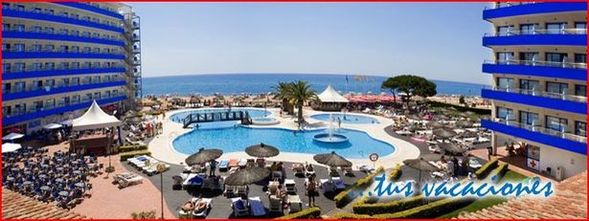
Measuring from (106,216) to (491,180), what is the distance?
23373 mm

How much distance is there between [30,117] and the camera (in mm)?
44406

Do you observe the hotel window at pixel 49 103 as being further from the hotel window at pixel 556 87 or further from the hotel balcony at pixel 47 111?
the hotel window at pixel 556 87

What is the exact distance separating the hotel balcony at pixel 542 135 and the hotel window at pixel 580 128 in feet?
1.42

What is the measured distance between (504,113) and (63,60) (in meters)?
50.9

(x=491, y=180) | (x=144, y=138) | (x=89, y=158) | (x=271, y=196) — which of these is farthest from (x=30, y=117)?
(x=491, y=180)

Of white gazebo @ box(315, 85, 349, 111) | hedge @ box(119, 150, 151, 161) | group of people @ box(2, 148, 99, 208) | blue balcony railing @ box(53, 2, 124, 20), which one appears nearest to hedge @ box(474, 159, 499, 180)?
group of people @ box(2, 148, 99, 208)

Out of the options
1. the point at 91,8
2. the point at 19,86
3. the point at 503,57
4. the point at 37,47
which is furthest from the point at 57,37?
the point at 503,57

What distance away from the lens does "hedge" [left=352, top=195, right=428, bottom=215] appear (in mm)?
20688

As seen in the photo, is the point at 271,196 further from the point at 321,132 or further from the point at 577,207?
the point at 321,132

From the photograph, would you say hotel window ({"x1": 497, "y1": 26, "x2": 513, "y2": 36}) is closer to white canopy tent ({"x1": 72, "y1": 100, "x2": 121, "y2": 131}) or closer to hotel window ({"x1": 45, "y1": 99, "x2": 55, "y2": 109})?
white canopy tent ({"x1": 72, "y1": 100, "x2": 121, "y2": 131})

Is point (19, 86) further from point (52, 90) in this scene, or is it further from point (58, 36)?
point (58, 36)

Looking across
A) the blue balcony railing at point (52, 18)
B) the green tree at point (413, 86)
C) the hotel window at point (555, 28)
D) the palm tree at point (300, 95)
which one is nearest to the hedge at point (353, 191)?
the hotel window at point (555, 28)

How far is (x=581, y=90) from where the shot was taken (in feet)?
88.2

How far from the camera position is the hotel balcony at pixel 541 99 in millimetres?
26094
